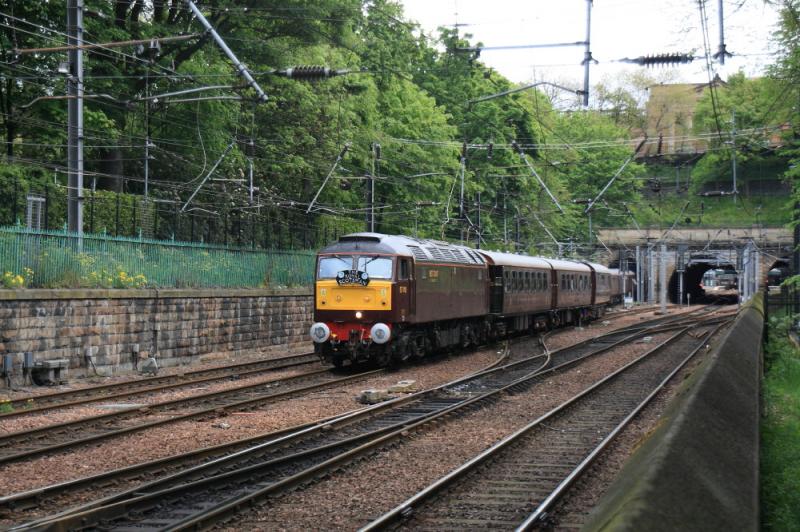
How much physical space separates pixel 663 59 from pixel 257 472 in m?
10.8

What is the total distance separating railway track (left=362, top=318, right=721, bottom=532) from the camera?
9.00 m

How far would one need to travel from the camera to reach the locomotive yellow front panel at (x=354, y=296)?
→ 74.7ft

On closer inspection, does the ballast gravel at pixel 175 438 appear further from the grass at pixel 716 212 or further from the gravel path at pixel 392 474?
the grass at pixel 716 212

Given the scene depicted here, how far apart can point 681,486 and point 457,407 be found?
1172cm

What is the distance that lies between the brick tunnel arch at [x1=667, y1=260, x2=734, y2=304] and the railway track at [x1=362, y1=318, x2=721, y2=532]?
8081cm

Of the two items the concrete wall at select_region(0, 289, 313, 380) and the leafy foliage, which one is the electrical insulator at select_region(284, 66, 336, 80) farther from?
the concrete wall at select_region(0, 289, 313, 380)

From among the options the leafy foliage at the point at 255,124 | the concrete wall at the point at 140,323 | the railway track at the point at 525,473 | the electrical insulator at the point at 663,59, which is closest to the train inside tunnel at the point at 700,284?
the leafy foliage at the point at 255,124

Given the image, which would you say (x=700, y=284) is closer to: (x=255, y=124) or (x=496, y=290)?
(x=255, y=124)

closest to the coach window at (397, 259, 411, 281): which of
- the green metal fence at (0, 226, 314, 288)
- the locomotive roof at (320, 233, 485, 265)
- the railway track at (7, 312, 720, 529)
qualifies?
the locomotive roof at (320, 233, 485, 265)

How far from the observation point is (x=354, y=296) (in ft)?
75.9

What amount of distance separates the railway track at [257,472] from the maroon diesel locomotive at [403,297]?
4822 millimetres

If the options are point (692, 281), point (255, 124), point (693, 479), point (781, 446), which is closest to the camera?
point (693, 479)

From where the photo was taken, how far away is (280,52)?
3322 centimetres

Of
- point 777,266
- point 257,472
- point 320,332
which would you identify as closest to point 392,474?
point 257,472
